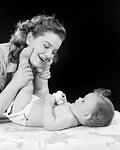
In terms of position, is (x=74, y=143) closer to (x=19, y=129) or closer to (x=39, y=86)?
(x=19, y=129)

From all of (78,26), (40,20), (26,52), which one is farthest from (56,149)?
(78,26)

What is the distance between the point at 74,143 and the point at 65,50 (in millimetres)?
890

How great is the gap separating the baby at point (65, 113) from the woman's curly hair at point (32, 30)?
35 centimetres

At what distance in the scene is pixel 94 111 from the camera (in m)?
1.52

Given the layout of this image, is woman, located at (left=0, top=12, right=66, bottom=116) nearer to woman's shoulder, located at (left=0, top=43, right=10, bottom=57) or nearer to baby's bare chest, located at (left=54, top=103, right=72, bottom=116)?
woman's shoulder, located at (left=0, top=43, right=10, bottom=57)

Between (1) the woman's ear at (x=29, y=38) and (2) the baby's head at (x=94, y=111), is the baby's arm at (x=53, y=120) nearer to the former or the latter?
(2) the baby's head at (x=94, y=111)

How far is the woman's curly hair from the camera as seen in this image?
1848 mm

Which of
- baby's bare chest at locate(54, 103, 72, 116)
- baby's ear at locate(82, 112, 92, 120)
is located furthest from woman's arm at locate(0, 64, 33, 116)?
baby's ear at locate(82, 112, 92, 120)

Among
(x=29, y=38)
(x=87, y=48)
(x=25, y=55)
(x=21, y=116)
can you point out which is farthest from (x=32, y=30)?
(x=21, y=116)

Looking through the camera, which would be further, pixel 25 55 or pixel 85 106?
pixel 25 55

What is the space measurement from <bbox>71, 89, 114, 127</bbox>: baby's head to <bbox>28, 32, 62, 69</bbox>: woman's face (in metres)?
0.38

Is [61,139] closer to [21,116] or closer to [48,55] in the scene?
[21,116]

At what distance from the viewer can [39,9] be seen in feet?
6.79

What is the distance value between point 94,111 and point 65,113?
133 mm
